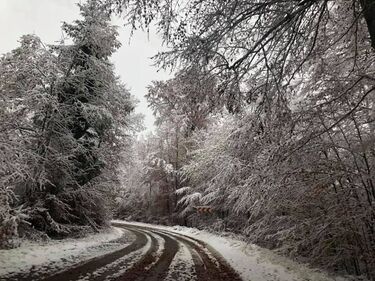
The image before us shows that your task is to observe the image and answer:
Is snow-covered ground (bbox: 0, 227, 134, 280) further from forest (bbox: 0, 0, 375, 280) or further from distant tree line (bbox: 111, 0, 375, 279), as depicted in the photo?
distant tree line (bbox: 111, 0, 375, 279)

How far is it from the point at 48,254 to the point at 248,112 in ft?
25.7

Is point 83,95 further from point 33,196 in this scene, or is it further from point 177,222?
point 177,222

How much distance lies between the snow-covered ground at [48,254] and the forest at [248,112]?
652mm

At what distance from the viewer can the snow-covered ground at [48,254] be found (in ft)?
27.2

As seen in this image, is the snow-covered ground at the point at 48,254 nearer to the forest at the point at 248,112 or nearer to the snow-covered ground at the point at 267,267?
the forest at the point at 248,112

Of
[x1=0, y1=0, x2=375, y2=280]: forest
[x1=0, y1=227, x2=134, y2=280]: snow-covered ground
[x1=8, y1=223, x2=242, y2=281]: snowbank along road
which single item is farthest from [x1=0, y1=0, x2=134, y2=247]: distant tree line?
[x1=8, y1=223, x2=242, y2=281]: snowbank along road

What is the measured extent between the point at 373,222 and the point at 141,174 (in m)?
31.1

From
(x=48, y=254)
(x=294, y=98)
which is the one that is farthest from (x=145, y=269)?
(x=294, y=98)

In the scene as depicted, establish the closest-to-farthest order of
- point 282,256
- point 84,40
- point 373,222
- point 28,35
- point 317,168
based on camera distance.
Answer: point 373,222, point 317,168, point 282,256, point 28,35, point 84,40

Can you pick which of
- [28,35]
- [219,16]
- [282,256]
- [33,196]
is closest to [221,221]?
[282,256]

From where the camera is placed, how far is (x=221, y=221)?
76.4 ft

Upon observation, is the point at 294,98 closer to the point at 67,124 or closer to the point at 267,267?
the point at 267,267

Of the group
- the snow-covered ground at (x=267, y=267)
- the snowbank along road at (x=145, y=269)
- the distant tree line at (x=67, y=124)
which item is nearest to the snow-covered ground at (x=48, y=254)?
the snowbank along road at (x=145, y=269)

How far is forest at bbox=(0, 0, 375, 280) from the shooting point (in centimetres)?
442
